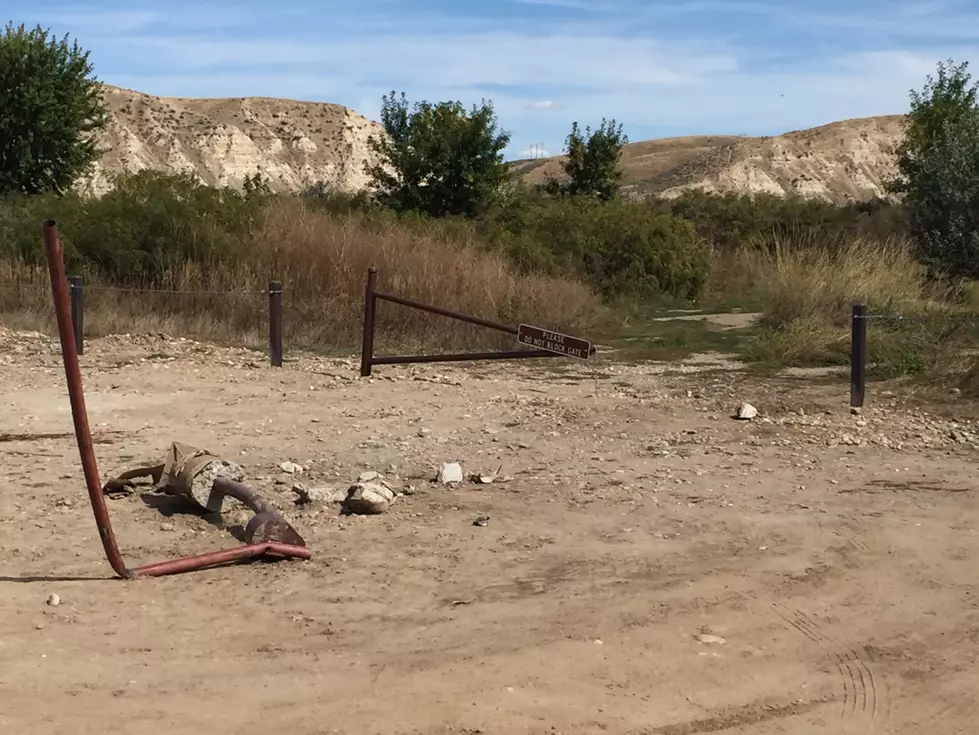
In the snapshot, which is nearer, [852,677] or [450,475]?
[852,677]

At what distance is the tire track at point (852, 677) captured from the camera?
3805 mm

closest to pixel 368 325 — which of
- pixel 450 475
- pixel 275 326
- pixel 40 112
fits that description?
pixel 275 326

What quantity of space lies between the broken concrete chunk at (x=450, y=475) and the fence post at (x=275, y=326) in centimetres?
544

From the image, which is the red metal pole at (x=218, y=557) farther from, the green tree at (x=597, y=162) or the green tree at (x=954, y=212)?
the green tree at (x=597, y=162)

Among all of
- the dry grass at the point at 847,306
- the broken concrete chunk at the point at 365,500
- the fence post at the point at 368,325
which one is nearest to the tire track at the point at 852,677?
the broken concrete chunk at the point at 365,500

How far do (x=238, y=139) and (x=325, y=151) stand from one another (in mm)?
7768

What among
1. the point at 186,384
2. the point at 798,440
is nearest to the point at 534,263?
the point at 186,384

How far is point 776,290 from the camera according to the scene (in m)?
15.8

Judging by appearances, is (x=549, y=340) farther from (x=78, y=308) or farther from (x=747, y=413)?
(x=78, y=308)

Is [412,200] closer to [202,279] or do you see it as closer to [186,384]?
[202,279]

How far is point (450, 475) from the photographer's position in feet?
23.4

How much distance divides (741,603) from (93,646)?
2.69 m

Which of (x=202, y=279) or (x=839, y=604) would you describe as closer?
(x=839, y=604)

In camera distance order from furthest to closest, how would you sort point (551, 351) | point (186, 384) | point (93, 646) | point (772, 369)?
point (772, 369), point (186, 384), point (551, 351), point (93, 646)
